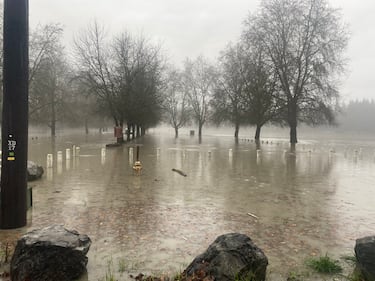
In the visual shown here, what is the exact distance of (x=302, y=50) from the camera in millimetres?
37938

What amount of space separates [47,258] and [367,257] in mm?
4075

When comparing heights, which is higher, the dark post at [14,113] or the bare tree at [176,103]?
the bare tree at [176,103]

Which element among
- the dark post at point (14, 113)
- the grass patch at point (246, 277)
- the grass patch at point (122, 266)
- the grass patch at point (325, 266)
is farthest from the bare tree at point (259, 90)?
the grass patch at point (246, 277)

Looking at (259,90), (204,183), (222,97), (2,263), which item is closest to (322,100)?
(259,90)

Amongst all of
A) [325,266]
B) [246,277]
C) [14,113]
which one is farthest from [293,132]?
[246,277]

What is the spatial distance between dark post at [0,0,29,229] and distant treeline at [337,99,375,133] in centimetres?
11710

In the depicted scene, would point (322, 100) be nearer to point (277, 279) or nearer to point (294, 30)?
point (294, 30)

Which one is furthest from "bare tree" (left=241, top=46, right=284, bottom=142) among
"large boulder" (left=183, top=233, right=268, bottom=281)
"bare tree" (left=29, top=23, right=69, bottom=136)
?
"large boulder" (left=183, top=233, right=268, bottom=281)

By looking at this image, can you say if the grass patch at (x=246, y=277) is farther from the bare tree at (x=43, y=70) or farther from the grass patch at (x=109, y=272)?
the bare tree at (x=43, y=70)

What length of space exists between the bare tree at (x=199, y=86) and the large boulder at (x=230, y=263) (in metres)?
59.9

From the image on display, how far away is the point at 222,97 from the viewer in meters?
49.4

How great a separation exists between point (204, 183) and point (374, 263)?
8820mm

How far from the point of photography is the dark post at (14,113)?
6.60 m

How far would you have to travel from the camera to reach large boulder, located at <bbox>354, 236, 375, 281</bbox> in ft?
15.3
